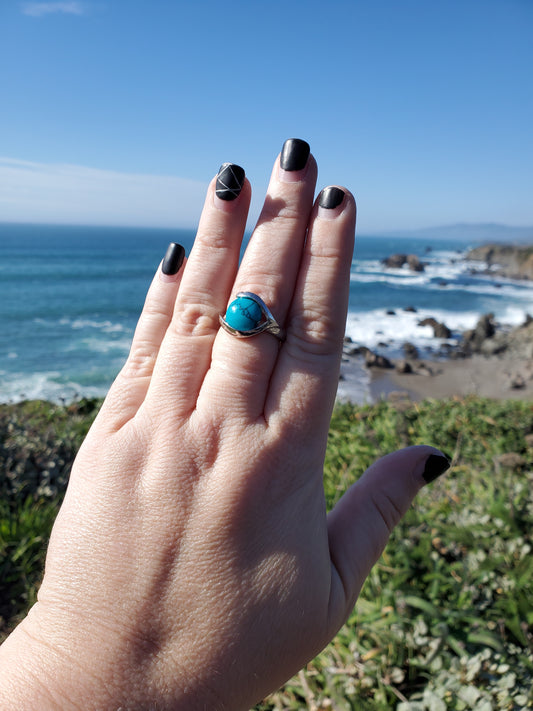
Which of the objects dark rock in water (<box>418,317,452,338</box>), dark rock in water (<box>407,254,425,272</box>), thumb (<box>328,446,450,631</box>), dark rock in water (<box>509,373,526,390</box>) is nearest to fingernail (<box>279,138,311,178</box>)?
thumb (<box>328,446,450,631</box>)

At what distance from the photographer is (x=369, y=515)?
174 centimetres

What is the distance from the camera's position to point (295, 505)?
1.50 metres

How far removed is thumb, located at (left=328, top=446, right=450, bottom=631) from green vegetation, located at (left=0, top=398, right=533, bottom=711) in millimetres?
741

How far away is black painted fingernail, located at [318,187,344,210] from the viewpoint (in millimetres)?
1588

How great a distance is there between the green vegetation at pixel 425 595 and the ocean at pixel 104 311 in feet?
11.9

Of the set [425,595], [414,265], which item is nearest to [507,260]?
[414,265]

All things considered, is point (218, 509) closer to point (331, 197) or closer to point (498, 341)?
point (331, 197)

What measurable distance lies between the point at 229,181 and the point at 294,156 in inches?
9.8

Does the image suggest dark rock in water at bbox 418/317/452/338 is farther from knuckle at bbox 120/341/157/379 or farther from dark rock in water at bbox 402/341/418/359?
knuckle at bbox 120/341/157/379

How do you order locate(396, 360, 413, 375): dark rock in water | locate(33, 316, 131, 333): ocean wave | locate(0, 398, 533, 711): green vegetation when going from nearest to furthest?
locate(0, 398, 533, 711): green vegetation < locate(396, 360, 413, 375): dark rock in water < locate(33, 316, 131, 333): ocean wave

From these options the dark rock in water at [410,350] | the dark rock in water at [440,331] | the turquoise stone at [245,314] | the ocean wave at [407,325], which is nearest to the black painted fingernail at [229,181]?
the turquoise stone at [245,314]

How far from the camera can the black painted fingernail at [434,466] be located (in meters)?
1.81

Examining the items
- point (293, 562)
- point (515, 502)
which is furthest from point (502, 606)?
point (293, 562)

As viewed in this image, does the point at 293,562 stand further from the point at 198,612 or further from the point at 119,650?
the point at 119,650
